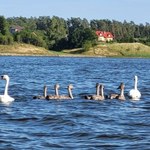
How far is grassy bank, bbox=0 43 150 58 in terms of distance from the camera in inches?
7441

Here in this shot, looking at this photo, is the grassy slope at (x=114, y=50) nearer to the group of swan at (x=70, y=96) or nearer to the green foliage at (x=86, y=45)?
the green foliage at (x=86, y=45)

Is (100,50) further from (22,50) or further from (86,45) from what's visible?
(22,50)

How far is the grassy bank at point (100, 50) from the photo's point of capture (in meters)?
189

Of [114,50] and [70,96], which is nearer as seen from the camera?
[70,96]

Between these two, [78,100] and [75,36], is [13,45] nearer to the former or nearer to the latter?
[75,36]

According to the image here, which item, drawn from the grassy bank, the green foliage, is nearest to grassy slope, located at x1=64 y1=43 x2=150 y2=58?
the grassy bank

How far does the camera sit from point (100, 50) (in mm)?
193125

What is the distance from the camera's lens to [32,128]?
22312 millimetres

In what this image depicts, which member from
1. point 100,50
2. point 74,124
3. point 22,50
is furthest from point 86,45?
point 74,124

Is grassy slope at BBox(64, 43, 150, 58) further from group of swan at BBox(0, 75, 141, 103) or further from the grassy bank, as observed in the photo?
group of swan at BBox(0, 75, 141, 103)

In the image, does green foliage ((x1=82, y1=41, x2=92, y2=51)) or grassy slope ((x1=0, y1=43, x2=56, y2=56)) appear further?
green foliage ((x1=82, y1=41, x2=92, y2=51))

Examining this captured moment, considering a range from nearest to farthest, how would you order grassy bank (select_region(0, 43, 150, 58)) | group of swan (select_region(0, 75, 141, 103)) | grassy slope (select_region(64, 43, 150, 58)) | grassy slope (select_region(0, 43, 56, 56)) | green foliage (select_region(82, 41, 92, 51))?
group of swan (select_region(0, 75, 141, 103)), grassy slope (select_region(0, 43, 56, 56)), green foliage (select_region(82, 41, 92, 51)), grassy bank (select_region(0, 43, 150, 58)), grassy slope (select_region(64, 43, 150, 58))

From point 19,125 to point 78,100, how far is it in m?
11.6

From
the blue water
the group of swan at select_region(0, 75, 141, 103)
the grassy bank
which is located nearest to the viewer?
the blue water
